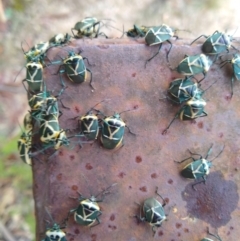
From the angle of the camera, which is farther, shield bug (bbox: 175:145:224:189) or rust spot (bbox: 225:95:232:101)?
rust spot (bbox: 225:95:232:101)

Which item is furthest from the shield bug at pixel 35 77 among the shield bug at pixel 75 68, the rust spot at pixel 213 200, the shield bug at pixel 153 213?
the rust spot at pixel 213 200

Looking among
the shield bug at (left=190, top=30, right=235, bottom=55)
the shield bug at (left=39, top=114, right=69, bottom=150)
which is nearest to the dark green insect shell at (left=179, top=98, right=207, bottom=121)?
the shield bug at (left=190, top=30, right=235, bottom=55)

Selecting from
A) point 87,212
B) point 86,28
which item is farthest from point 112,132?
point 86,28

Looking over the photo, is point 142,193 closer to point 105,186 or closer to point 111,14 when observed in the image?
point 105,186

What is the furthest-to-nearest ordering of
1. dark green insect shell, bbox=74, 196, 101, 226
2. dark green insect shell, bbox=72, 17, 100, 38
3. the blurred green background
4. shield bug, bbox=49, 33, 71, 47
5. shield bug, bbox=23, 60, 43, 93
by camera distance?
the blurred green background → dark green insect shell, bbox=72, 17, 100, 38 → shield bug, bbox=49, 33, 71, 47 → shield bug, bbox=23, 60, 43, 93 → dark green insect shell, bbox=74, 196, 101, 226

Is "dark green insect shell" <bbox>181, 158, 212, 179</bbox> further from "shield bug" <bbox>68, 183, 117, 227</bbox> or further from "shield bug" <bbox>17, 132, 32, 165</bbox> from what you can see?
"shield bug" <bbox>17, 132, 32, 165</bbox>

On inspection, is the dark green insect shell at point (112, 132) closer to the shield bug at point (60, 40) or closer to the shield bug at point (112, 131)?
the shield bug at point (112, 131)

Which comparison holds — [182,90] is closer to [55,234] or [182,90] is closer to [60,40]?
[60,40]

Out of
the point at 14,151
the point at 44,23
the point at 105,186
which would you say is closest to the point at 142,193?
the point at 105,186
